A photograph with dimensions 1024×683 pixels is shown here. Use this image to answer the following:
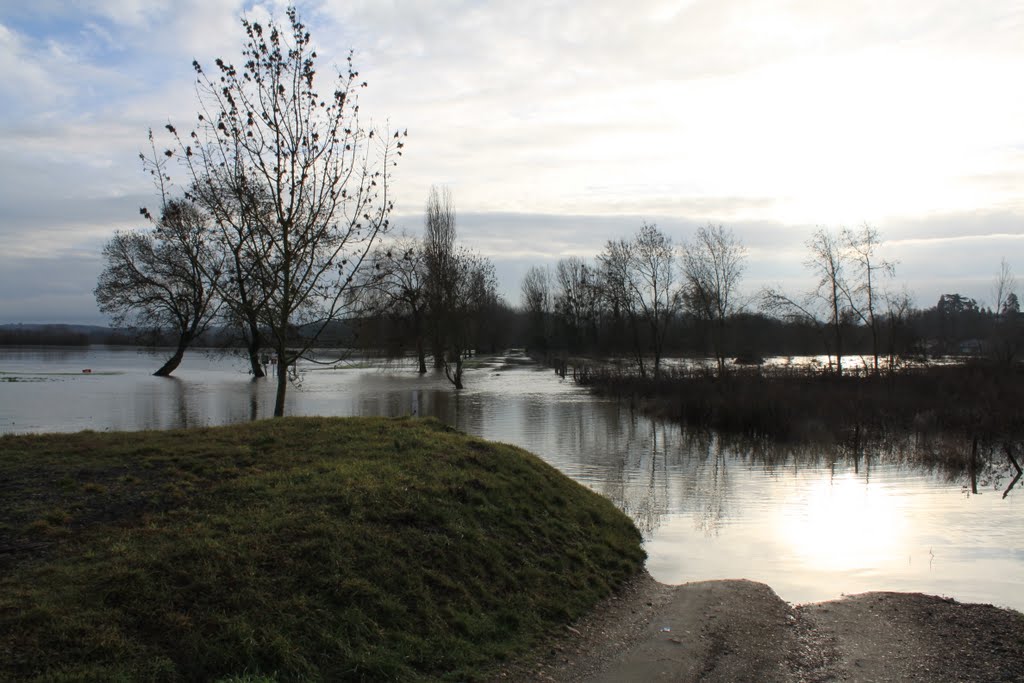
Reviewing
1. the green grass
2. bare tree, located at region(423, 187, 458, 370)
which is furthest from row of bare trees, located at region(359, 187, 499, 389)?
the green grass

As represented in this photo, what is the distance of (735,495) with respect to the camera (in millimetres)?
14547

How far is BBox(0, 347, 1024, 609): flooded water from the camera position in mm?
9375

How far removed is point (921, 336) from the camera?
50.8 metres

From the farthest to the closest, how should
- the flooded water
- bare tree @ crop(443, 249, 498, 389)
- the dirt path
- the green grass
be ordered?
1. bare tree @ crop(443, 249, 498, 389)
2. the flooded water
3. the dirt path
4. the green grass

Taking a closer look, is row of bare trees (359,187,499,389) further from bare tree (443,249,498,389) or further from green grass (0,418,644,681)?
green grass (0,418,644,681)

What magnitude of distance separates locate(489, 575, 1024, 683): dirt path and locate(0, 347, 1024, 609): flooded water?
1.11m

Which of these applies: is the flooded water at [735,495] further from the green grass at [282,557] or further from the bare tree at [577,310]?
the bare tree at [577,310]

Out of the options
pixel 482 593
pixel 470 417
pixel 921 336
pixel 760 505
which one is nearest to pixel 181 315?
pixel 470 417

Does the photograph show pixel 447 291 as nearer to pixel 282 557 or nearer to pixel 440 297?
pixel 440 297

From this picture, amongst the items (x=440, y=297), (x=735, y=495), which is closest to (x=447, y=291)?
(x=440, y=297)

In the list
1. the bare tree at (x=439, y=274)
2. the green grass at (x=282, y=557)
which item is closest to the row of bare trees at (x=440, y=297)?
the bare tree at (x=439, y=274)

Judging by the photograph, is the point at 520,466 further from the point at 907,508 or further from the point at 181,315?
the point at 181,315

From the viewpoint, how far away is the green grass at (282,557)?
4527mm

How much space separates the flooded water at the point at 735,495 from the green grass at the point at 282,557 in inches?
84.8
